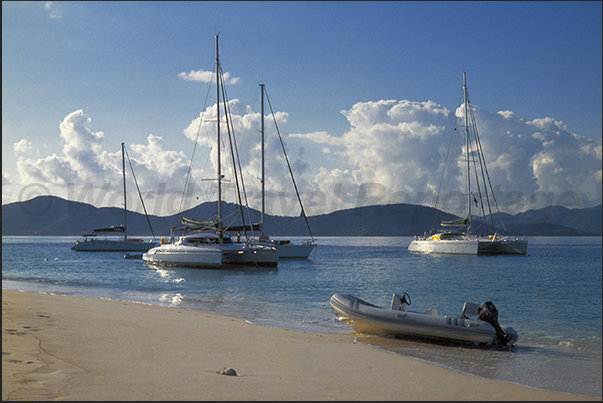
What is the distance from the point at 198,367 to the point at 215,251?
84.7 feet

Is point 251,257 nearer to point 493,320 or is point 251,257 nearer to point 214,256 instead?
point 214,256

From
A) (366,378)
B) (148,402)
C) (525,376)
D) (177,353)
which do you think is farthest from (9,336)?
(525,376)

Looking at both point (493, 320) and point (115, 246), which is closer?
point (493, 320)

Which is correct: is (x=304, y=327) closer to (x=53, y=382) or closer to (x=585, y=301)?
(x=53, y=382)

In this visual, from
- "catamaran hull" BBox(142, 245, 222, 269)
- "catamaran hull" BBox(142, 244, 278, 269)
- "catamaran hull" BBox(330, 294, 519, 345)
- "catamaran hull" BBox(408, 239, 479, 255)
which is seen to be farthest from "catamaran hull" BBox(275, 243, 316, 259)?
"catamaran hull" BBox(330, 294, 519, 345)

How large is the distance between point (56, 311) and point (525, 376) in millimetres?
11000

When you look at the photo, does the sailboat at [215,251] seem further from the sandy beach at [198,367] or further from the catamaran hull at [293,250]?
the sandy beach at [198,367]

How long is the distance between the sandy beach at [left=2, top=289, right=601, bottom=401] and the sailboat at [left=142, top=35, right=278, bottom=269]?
21.8 meters

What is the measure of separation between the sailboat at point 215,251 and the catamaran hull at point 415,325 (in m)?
21.6

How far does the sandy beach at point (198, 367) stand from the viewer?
5554mm

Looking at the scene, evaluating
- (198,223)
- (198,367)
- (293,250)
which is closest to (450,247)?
(293,250)

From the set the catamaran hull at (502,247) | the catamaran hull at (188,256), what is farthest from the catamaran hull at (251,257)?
the catamaran hull at (502,247)

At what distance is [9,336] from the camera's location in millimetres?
7793

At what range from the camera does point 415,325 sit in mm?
11125
